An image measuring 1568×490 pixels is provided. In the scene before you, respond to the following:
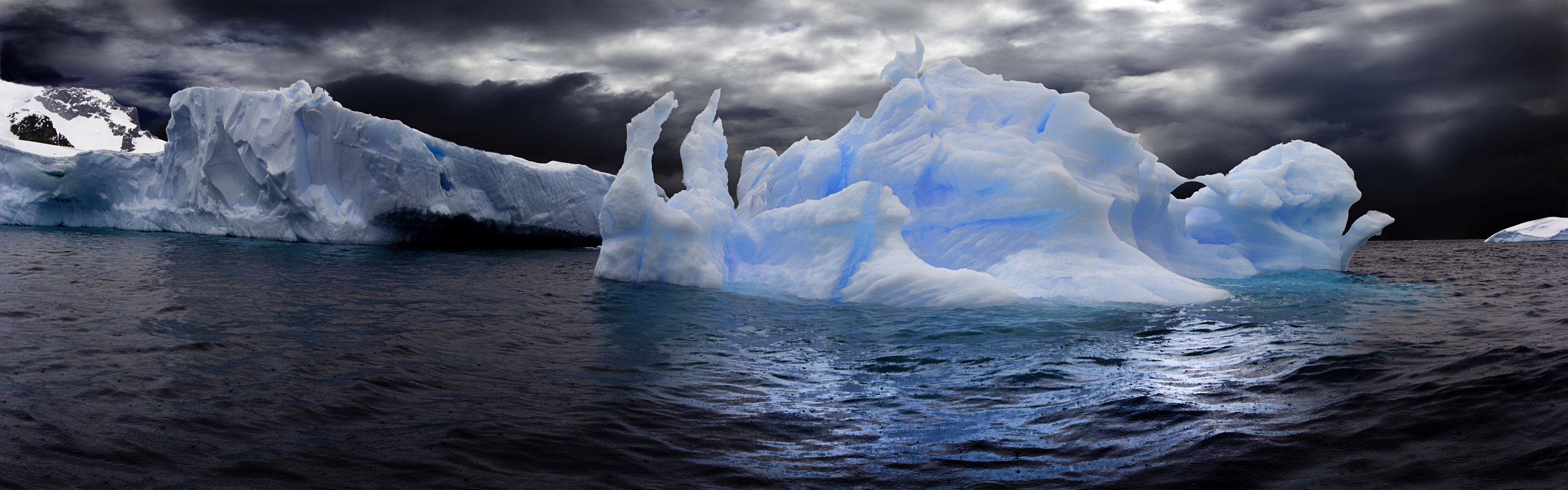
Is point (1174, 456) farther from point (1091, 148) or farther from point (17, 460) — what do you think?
point (1091, 148)

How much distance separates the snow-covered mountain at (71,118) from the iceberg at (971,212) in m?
84.9

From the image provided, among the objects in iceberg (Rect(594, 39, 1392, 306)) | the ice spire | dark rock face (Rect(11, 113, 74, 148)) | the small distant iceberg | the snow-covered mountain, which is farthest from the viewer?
the snow-covered mountain

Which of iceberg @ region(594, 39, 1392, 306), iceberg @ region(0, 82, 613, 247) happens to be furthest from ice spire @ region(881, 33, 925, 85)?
iceberg @ region(0, 82, 613, 247)

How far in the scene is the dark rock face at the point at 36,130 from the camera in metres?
73.1

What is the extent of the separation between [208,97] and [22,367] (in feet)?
67.4

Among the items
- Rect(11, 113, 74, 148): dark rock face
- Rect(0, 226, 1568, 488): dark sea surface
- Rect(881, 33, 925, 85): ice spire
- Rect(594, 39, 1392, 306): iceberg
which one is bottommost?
Rect(0, 226, 1568, 488): dark sea surface

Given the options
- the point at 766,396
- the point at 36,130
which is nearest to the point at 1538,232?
the point at 766,396

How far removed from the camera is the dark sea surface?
124 inches

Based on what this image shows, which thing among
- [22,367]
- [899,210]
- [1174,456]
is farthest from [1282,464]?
[899,210]

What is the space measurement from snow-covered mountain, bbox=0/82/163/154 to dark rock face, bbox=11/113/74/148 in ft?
0.18

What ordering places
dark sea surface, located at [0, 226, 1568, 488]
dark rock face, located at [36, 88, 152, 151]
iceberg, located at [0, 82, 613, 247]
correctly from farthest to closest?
dark rock face, located at [36, 88, 152, 151] < iceberg, located at [0, 82, 613, 247] < dark sea surface, located at [0, 226, 1568, 488]

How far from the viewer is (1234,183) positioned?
14.5m

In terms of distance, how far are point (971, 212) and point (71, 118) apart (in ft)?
358

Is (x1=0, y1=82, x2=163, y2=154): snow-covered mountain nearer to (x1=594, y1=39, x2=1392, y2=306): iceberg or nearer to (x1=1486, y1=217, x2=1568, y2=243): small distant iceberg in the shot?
(x1=594, y1=39, x2=1392, y2=306): iceberg
